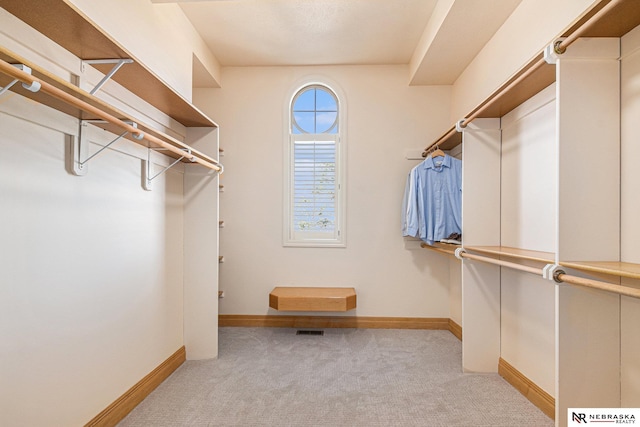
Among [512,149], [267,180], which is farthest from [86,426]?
[512,149]

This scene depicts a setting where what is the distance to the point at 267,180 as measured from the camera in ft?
12.7

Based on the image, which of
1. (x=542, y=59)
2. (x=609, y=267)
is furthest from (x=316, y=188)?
(x=609, y=267)

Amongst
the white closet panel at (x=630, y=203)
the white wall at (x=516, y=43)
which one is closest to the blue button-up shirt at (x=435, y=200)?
the white wall at (x=516, y=43)

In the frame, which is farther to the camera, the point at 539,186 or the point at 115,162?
the point at 539,186

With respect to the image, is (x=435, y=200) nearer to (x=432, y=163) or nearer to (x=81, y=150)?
(x=432, y=163)

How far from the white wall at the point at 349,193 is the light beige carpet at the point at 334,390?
0.63 meters

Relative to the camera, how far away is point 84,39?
1.53 m

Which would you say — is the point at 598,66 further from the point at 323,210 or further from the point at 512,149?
the point at 323,210

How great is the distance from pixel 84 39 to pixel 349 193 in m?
2.73

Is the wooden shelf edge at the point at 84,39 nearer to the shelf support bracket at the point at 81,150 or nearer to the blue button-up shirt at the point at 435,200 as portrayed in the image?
the shelf support bracket at the point at 81,150

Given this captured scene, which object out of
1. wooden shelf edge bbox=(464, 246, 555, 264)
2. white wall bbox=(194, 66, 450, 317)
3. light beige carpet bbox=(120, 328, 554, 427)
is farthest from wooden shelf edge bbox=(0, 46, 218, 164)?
white wall bbox=(194, 66, 450, 317)

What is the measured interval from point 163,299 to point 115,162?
1072 millimetres

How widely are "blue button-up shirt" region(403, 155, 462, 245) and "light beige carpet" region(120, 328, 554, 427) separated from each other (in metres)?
1.06

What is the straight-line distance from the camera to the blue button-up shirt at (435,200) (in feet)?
10.7
